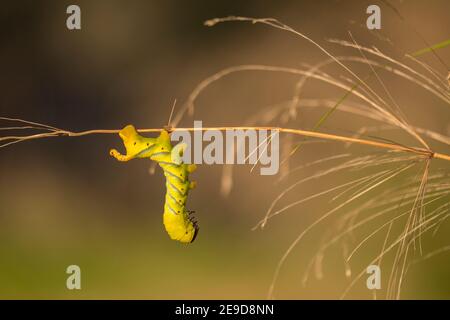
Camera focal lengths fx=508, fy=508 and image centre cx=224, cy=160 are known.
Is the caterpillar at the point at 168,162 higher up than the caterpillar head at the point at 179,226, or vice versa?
the caterpillar at the point at 168,162

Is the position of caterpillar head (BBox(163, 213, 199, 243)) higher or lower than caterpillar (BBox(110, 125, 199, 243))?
lower

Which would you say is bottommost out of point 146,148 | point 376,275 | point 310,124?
point 376,275

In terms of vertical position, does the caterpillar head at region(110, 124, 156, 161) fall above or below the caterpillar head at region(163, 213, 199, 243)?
above

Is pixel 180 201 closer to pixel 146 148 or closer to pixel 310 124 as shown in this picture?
pixel 146 148

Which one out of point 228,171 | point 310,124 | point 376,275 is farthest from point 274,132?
point 310,124

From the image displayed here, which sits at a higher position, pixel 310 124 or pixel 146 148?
pixel 310 124

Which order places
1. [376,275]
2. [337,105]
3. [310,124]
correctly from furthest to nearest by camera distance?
[310,124] < [376,275] < [337,105]

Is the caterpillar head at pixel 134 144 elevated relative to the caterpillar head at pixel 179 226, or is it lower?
elevated

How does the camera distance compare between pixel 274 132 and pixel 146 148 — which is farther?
pixel 146 148

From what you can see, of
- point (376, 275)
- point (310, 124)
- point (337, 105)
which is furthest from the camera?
point (310, 124)

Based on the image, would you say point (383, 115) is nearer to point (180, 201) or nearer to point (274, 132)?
point (274, 132)

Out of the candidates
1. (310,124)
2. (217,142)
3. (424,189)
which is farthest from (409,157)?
(310,124)
